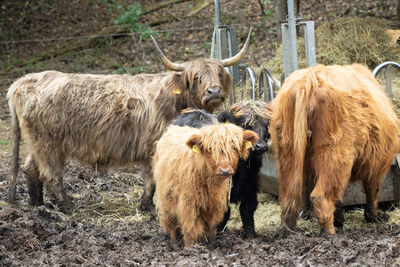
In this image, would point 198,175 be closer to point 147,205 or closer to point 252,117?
point 252,117

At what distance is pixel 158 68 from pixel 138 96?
713 cm

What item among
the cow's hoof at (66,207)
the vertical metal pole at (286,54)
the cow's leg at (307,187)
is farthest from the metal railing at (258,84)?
the cow's hoof at (66,207)

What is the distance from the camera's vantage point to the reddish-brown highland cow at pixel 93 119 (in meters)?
7.30

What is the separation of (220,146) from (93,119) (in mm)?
3068

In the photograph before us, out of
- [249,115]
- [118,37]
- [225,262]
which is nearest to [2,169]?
[249,115]

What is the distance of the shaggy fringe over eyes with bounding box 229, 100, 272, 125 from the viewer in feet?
18.8

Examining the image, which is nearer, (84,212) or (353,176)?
(353,176)

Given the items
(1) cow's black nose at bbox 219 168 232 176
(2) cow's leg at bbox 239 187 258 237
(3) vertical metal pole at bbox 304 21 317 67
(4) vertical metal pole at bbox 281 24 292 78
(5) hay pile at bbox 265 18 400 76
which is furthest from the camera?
(5) hay pile at bbox 265 18 400 76

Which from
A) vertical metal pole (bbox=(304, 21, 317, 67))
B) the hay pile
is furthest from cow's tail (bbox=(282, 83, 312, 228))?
the hay pile

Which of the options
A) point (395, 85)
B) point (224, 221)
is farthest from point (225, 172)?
point (395, 85)

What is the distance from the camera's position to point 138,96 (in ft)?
24.3

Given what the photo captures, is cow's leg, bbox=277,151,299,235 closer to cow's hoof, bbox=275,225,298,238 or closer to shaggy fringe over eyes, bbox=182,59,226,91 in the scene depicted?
cow's hoof, bbox=275,225,298,238

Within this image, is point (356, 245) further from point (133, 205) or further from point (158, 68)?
point (158, 68)

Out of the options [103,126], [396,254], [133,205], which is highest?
[103,126]
